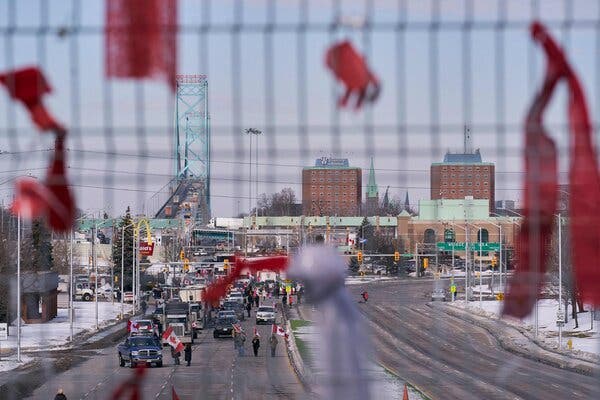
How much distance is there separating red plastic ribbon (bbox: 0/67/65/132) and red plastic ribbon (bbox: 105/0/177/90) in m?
0.38

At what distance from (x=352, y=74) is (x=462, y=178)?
4.30ft

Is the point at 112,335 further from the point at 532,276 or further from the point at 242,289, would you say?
the point at 532,276

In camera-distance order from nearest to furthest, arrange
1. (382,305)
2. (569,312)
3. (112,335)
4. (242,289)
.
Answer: (242,289)
(112,335)
(569,312)
(382,305)

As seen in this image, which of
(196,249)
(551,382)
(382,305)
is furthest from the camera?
(382,305)

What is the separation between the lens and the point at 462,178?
6148mm

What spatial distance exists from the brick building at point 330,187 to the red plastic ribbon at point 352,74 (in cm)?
60

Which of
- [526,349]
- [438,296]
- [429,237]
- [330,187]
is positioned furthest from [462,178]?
[438,296]

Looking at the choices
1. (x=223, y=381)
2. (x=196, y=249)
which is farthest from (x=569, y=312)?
(x=196, y=249)

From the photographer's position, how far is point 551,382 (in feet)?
68.6

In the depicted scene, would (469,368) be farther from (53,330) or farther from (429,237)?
(53,330)

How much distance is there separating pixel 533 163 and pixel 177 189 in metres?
1.99

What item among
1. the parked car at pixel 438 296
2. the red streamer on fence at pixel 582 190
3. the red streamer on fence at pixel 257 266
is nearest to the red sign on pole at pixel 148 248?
the red streamer on fence at pixel 257 266

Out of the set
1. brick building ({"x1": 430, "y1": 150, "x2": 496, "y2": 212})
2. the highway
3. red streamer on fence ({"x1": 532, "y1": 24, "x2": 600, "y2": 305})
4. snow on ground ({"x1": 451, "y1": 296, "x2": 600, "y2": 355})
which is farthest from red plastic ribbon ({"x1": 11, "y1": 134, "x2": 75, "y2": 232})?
snow on ground ({"x1": 451, "y1": 296, "x2": 600, "y2": 355})

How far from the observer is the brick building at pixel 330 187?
5.80 m
